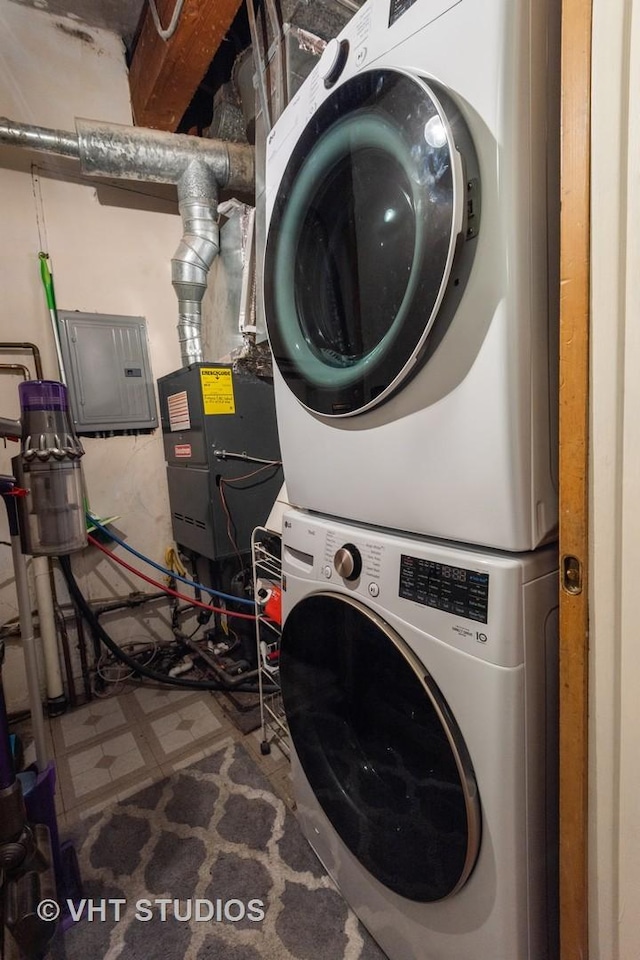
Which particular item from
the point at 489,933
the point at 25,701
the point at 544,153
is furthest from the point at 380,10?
the point at 25,701

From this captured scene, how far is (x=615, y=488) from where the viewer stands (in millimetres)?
456

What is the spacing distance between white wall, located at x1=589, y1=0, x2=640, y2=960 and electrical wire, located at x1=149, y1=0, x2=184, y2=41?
152 cm

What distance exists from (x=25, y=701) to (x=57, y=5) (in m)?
2.89

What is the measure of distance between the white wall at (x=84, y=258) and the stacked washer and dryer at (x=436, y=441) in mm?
1368

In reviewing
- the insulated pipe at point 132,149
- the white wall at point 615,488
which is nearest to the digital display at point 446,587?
the white wall at point 615,488

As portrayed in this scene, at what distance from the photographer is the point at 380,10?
25.0 inches

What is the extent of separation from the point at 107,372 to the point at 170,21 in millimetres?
1264

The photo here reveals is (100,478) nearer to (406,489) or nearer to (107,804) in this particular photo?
(107,804)

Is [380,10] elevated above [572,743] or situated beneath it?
elevated above

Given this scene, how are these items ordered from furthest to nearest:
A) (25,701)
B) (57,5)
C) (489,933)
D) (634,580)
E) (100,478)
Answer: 1. (100,478)
2. (25,701)
3. (57,5)
4. (489,933)
5. (634,580)

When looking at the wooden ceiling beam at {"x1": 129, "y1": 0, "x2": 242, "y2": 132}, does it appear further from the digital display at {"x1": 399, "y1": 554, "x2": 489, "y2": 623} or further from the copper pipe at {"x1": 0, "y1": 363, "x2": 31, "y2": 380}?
the digital display at {"x1": 399, "y1": 554, "x2": 489, "y2": 623}

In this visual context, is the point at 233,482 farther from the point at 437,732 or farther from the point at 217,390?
the point at 437,732

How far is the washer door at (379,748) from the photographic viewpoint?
595 millimetres

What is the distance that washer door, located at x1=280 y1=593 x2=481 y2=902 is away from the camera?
0.60 meters
